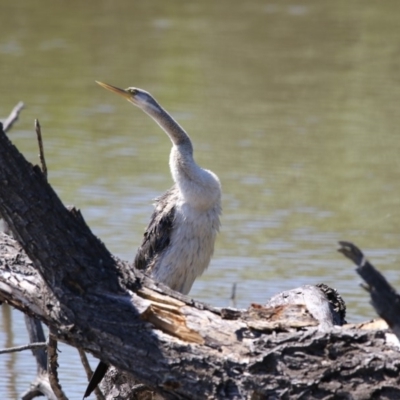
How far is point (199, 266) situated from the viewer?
6.76 m

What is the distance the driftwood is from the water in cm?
320

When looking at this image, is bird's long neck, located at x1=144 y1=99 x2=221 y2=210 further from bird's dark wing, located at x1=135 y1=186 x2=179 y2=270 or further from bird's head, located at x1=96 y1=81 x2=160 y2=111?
bird's head, located at x1=96 y1=81 x2=160 y2=111

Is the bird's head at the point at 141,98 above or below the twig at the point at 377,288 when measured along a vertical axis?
above

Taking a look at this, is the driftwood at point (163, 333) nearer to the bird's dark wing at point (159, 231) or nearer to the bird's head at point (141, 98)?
the bird's dark wing at point (159, 231)

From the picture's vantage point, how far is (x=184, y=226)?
21.8 feet

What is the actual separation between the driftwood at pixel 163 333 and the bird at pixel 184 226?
2.10 metres

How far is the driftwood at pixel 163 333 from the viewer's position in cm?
402

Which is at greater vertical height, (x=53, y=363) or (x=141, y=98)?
(x=141, y=98)

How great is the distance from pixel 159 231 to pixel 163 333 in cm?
246

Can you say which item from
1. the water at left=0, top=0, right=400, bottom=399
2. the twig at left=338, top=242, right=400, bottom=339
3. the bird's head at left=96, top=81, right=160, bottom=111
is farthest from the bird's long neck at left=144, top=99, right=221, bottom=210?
the twig at left=338, top=242, right=400, bottom=339

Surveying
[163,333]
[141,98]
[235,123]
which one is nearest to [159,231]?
[141,98]

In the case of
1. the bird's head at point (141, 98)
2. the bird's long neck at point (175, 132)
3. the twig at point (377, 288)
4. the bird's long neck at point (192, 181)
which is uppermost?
the bird's head at point (141, 98)

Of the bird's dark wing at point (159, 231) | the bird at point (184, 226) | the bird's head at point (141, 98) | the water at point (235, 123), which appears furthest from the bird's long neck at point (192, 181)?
the water at point (235, 123)

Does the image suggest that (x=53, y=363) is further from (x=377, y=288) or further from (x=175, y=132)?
(x=175, y=132)
